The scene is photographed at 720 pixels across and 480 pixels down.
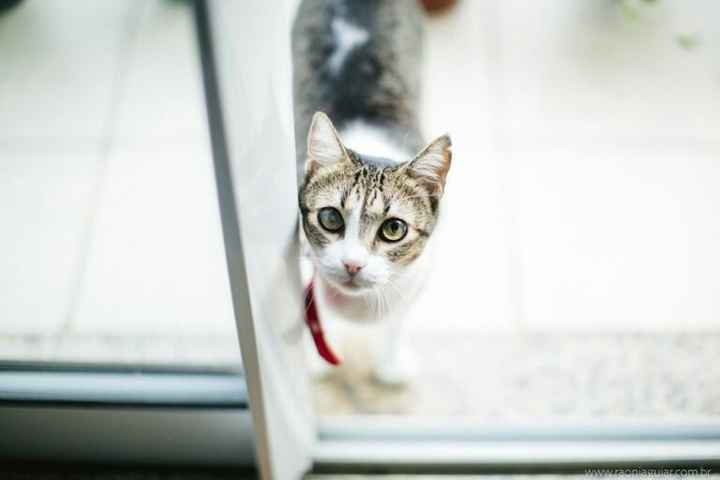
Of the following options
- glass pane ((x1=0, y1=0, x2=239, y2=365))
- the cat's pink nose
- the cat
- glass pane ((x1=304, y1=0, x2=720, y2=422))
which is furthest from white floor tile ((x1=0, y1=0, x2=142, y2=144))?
glass pane ((x1=304, y1=0, x2=720, y2=422))

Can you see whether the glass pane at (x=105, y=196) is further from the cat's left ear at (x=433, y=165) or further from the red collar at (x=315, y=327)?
the cat's left ear at (x=433, y=165)

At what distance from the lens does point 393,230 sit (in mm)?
823

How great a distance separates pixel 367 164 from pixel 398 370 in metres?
0.58

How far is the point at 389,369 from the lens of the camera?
1258mm

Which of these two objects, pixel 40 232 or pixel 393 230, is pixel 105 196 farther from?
pixel 393 230

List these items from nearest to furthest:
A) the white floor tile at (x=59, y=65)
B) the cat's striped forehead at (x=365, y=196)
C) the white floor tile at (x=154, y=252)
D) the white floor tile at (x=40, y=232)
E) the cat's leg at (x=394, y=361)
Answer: the white floor tile at (x=59, y=65)
the cat's striped forehead at (x=365, y=196)
the white floor tile at (x=40, y=232)
the white floor tile at (x=154, y=252)
the cat's leg at (x=394, y=361)

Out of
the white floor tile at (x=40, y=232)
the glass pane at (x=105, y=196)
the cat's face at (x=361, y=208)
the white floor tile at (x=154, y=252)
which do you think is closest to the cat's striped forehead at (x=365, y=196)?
the cat's face at (x=361, y=208)

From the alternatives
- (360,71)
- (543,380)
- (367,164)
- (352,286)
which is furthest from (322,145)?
(543,380)

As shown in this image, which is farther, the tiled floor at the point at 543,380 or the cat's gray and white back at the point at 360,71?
the tiled floor at the point at 543,380

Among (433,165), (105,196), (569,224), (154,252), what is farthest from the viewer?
(569,224)

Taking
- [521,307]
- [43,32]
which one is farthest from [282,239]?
[521,307]

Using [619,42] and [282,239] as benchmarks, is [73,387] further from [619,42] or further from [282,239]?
[619,42]

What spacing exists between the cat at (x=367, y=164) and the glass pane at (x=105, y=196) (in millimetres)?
148

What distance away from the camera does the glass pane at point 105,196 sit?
0.76m
